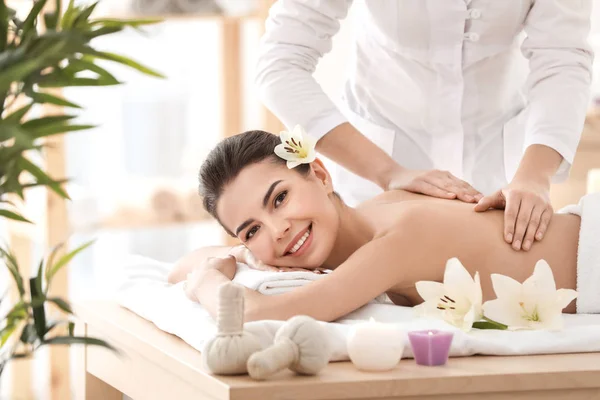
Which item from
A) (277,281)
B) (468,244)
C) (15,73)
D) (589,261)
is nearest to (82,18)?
(15,73)

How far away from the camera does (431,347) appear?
1.25 m

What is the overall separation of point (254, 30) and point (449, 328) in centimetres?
302

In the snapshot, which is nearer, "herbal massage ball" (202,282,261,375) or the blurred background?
"herbal massage ball" (202,282,261,375)

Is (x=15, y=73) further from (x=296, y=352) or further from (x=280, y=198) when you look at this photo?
(x=280, y=198)

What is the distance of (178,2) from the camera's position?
135 inches

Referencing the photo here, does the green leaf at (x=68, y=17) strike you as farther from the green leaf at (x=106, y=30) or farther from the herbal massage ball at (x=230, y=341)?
the herbal massage ball at (x=230, y=341)

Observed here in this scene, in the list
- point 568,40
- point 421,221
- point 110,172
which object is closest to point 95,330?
point 421,221

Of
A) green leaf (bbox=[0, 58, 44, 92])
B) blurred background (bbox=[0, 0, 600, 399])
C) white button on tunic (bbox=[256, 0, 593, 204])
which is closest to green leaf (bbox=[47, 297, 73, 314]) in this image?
green leaf (bbox=[0, 58, 44, 92])

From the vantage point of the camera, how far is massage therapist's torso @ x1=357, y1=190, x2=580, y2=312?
162 cm

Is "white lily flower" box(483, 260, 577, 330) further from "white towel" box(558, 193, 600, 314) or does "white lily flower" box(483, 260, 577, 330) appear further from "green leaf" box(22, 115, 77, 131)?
"green leaf" box(22, 115, 77, 131)

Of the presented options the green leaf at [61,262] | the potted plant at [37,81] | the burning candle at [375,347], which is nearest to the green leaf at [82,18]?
the potted plant at [37,81]

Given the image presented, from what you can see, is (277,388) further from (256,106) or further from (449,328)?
(256,106)

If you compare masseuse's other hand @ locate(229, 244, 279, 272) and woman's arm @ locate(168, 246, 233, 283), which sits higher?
masseuse's other hand @ locate(229, 244, 279, 272)

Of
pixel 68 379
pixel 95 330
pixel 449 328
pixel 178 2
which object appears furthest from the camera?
pixel 178 2
